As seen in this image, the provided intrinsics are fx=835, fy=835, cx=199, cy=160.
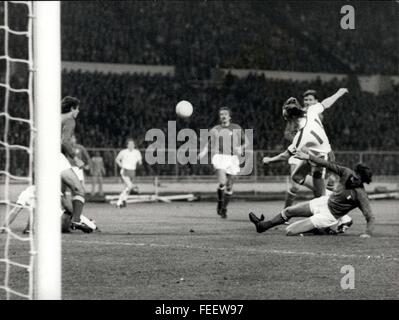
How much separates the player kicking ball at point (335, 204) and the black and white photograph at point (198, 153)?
19mm

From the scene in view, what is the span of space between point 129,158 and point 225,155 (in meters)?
6.70

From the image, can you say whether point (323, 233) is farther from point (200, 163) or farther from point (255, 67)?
point (255, 67)

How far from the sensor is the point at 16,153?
69.4ft

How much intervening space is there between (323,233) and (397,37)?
2960cm

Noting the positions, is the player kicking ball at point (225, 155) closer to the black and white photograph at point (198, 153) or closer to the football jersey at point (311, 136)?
the black and white photograph at point (198, 153)

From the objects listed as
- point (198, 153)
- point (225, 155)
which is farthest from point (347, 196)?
point (198, 153)

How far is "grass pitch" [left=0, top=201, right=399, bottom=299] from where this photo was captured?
19.3 feet

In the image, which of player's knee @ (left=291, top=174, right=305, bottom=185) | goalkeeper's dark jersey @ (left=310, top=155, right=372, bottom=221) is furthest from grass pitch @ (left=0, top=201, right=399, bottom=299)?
player's knee @ (left=291, top=174, right=305, bottom=185)

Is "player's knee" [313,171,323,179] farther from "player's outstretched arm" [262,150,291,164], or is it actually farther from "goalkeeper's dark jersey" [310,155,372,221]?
"goalkeeper's dark jersey" [310,155,372,221]

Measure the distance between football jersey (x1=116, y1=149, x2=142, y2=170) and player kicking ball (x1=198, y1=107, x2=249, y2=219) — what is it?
5882 mm

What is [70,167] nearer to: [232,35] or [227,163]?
[227,163]
